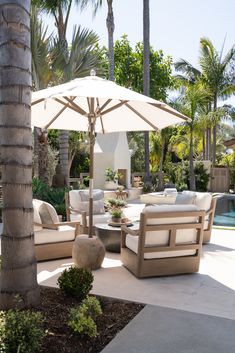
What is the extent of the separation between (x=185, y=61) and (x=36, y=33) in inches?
722

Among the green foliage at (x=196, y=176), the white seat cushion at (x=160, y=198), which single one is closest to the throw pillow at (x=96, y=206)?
the white seat cushion at (x=160, y=198)

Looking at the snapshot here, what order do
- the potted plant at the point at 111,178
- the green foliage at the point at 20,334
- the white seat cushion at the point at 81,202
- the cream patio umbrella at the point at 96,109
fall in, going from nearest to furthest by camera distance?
1. the green foliage at the point at 20,334
2. the cream patio umbrella at the point at 96,109
3. the white seat cushion at the point at 81,202
4. the potted plant at the point at 111,178

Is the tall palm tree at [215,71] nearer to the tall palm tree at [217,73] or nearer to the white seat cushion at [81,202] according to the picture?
the tall palm tree at [217,73]

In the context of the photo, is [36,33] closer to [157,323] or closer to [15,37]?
[15,37]

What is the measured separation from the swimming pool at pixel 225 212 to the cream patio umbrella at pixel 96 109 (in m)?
5.73

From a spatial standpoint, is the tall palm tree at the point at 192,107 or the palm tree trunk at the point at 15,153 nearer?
the palm tree trunk at the point at 15,153

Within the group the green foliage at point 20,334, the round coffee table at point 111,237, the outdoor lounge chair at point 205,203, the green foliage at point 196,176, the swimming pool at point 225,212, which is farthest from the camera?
the green foliage at point 196,176

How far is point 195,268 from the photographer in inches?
213

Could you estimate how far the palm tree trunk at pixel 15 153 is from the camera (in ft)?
10.5

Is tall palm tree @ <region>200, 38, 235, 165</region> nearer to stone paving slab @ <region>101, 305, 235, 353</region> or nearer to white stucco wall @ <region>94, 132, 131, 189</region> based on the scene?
white stucco wall @ <region>94, 132, 131, 189</region>

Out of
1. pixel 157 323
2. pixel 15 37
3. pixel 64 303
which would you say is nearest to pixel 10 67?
pixel 15 37

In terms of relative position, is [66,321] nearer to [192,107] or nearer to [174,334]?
[174,334]

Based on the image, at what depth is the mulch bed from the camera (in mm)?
3064

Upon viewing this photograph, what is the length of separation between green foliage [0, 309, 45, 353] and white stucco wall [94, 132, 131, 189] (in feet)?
50.9
